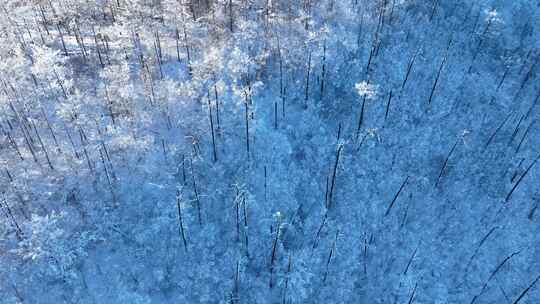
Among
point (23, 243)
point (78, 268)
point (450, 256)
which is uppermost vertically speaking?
point (23, 243)

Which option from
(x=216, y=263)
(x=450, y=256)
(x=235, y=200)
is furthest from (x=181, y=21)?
(x=450, y=256)

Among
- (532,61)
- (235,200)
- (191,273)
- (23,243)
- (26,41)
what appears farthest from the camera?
(532,61)

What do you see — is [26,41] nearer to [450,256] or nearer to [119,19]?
[119,19]

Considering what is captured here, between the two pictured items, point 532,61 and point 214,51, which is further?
point 532,61

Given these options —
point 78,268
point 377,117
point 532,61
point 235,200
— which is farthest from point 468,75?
point 78,268

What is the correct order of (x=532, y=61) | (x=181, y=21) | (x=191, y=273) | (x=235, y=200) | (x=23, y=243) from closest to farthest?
(x=23, y=243)
(x=191, y=273)
(x=235, y=200)
(x=181, y=21)
(x=532, y=61)

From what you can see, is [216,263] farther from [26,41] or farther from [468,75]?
[468,75]

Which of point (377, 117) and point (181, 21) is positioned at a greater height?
point (181, 21)
